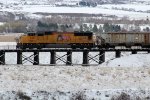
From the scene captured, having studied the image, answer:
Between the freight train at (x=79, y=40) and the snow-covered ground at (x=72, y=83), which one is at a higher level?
the snow-covered ground at (x=72, y=83)

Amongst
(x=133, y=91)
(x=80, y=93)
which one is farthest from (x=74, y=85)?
(x=133, y=91)

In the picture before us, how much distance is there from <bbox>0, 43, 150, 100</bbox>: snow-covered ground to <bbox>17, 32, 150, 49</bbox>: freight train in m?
26.0

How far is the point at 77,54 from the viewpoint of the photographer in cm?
7031

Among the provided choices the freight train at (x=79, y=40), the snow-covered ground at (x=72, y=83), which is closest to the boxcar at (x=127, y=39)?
the freight train at (x=79, y=40)

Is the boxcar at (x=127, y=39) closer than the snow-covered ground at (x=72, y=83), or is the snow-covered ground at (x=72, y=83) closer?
the snow-covered ground at (x=72, y=83)

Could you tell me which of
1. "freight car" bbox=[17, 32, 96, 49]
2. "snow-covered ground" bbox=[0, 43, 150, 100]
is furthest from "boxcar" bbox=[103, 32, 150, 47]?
"snow-covered ground" bbox=[0, 43, 150, 100]

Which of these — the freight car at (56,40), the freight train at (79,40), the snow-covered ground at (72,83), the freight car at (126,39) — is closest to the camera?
the snow-covered ground at (72,83)

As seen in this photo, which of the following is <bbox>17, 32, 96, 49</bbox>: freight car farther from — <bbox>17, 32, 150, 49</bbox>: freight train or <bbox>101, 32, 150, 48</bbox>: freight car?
<bbox>101, 32, 150, 48</bbox>: freight car

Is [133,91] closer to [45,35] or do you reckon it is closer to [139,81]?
[139,81]

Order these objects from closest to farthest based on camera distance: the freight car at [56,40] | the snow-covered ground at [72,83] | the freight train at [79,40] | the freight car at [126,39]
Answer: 1. the snow-covered ground at [72,83]
2. the freight car at [56,40]
3. the freight train at [79,40]
4. the freight car at [126,39]

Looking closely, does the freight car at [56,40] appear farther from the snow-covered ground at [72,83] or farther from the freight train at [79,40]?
the snow-covered ground at [72,83]

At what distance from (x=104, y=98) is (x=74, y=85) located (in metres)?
2.52

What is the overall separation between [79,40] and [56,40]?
303 cm

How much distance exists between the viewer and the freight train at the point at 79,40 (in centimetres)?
5759
